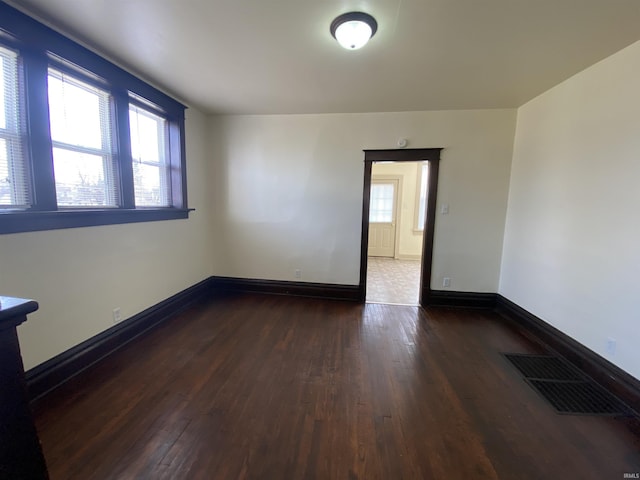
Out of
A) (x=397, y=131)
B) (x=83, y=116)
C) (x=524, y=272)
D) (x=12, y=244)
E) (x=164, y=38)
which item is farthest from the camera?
(x=397, y=131)

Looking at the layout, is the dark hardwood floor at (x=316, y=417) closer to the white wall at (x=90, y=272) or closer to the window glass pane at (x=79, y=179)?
the white wall at (x=90, y=272)

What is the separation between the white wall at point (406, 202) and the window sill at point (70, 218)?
5.36 metres

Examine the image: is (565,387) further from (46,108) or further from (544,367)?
(46,108)

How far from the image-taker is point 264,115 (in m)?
3.88

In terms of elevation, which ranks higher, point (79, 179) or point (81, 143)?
point (81, 143)

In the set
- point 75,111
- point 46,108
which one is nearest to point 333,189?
point 75,111

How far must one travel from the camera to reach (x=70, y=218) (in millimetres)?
2098

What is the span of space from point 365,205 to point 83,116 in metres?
3.07

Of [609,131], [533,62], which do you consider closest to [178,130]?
[533,62]

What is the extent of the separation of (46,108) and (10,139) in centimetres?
32

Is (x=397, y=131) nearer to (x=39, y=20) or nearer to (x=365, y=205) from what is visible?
(x=365, y=205)

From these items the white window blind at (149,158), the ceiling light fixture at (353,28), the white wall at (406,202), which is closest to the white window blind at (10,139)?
the white window blind at (149,158)

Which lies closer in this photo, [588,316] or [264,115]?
[588,316]

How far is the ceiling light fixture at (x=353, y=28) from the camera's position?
5.82 feet
